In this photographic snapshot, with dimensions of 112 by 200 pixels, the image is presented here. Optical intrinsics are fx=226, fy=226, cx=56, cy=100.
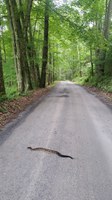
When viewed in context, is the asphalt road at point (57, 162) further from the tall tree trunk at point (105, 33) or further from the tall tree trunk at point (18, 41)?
the tall tree trunk at point (105, 33)

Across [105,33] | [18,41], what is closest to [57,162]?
[18,41]

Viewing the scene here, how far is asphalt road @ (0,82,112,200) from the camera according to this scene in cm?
315

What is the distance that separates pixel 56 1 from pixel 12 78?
423 inches

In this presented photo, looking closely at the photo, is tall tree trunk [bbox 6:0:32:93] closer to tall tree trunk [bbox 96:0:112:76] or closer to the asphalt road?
the asphalt road

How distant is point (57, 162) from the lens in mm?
4090

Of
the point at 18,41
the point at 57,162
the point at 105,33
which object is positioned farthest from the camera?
the point at 105,33

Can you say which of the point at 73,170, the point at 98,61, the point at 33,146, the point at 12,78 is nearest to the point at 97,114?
the point at 33,146

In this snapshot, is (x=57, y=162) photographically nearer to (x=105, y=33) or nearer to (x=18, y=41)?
(x=18, y=41)

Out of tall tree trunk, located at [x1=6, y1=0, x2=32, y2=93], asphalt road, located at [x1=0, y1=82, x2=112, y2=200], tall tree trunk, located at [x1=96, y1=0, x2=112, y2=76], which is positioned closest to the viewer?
asphalt road, located at [x1=0, y1=82, x2=112, y2=200]

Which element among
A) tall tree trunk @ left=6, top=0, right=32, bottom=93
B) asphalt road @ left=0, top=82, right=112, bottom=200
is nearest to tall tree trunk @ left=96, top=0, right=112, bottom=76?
tall tree trunk @ left=6, top=0, right=32, bottom=93

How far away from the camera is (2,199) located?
2971mm

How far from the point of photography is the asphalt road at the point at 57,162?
3154 mm

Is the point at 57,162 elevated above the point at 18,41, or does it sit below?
below

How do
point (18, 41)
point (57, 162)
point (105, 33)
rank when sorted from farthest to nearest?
point (105, 33)
point (18, 41)
point (57, 162)
